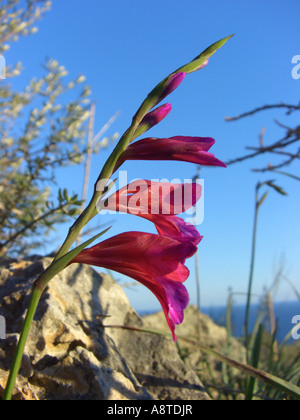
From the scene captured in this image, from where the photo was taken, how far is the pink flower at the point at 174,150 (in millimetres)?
649

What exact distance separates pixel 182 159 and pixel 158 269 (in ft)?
0.60

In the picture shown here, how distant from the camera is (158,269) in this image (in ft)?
2.14

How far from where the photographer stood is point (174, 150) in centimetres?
65

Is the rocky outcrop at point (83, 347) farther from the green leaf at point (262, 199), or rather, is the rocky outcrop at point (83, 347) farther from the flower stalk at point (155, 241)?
the green leaf at point (262, 199)

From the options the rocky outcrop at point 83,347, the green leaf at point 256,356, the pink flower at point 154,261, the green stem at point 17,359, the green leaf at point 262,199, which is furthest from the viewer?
the green leaf at point 262,199

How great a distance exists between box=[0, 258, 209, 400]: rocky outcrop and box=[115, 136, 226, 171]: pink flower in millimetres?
611

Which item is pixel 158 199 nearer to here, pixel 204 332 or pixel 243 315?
pixel 243 315

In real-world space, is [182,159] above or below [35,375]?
above

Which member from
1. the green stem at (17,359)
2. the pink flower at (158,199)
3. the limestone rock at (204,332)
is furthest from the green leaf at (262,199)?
the green stem at (17,359)

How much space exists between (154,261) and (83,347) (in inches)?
23.0

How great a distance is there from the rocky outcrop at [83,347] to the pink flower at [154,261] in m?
0.45

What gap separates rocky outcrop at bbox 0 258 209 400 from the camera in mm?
1004
